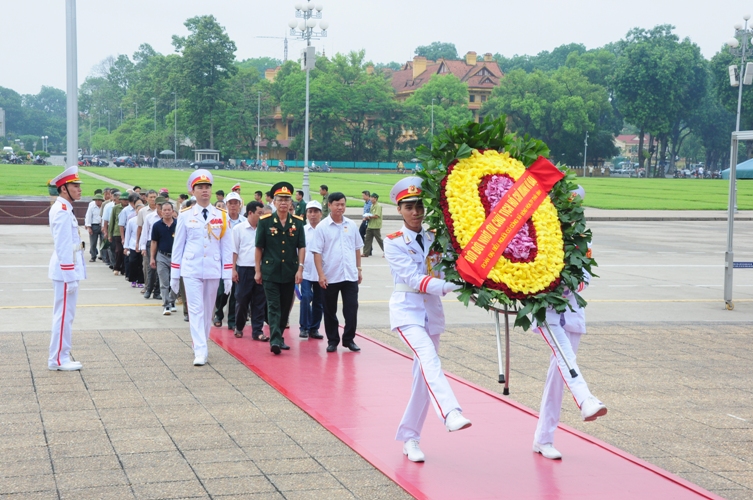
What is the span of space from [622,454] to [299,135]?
332ft

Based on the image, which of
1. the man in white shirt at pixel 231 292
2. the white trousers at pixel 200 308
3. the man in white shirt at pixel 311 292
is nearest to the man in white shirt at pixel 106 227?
the man in white shirt at pixel 231 292

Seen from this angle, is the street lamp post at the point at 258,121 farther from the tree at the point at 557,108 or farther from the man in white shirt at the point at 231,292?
the man in white shirt at the point at 231,292

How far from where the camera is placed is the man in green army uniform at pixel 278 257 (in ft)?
33.4

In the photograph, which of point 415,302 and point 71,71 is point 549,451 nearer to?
point 415,302

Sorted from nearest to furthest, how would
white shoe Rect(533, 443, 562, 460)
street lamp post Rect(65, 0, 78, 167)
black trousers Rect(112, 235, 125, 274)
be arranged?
white shoe Rect(533, 443, 562, 460) < black trousers Rect(112, 235, 125, 274) < street lamp post Rect(65, 0, 78, 167)

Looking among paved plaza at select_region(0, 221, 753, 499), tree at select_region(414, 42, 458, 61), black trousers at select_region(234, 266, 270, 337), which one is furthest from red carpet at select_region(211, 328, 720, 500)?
Answer: tree at select_region(414, 42, 458, 61)

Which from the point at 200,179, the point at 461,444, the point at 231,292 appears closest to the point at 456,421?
the point at 461,444

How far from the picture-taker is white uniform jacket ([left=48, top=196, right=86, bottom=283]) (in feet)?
28.7

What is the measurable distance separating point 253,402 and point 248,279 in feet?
11.9

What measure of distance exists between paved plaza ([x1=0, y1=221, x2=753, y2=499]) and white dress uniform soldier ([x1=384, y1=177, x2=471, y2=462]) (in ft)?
1.71

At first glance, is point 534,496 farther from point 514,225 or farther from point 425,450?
point 514,225

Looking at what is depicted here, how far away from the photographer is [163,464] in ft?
19.5

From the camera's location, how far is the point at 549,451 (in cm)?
623

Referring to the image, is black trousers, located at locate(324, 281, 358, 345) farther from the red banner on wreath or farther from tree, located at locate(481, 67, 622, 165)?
tree, located at locate(481, 67, 622, 165)
